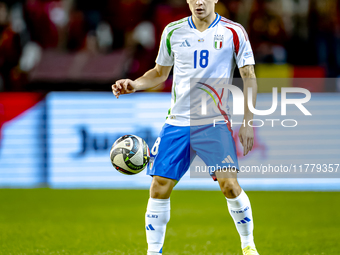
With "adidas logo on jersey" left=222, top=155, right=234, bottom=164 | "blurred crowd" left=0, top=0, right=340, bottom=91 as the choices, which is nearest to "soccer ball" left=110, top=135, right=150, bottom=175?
"adidas logo on jersey" left=222, top=155, right=234, bottom=164

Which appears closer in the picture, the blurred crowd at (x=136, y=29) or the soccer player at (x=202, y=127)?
the soccer player at (x=202, y=127)

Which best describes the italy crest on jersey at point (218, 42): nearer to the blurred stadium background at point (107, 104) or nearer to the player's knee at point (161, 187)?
the player's knee at point (161, 187)

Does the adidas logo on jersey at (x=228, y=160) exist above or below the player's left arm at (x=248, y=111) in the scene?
below

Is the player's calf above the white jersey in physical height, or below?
below

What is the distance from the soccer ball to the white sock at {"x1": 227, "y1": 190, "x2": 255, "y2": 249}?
75 centimetres

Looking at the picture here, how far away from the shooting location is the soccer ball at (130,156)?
3938mm

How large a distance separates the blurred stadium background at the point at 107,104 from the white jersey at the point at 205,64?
69.1 inches

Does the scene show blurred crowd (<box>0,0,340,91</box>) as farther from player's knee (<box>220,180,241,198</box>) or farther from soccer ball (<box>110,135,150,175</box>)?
player's knee (<box>220,180,241,198</box>)

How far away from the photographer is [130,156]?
3936 mm

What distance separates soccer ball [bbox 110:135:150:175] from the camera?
3.94 m

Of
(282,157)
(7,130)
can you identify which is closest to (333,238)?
(282,157)

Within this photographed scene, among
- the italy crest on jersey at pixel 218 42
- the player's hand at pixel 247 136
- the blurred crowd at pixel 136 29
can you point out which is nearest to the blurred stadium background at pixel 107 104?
the blurred crowd at pixel 136 29

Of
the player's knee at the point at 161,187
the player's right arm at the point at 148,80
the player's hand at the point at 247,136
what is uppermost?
the player's right arm at the point at 148,80

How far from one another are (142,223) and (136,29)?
18.9 ft
